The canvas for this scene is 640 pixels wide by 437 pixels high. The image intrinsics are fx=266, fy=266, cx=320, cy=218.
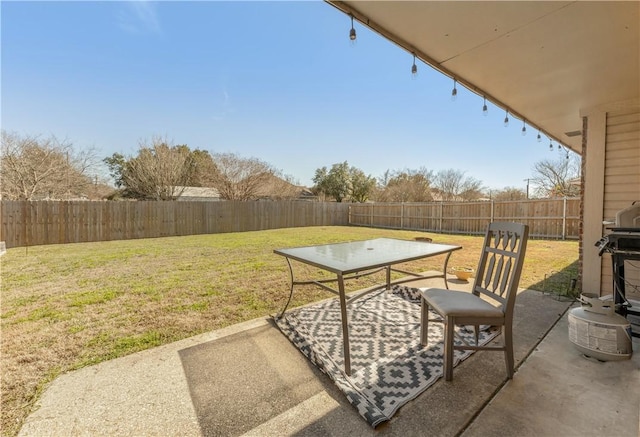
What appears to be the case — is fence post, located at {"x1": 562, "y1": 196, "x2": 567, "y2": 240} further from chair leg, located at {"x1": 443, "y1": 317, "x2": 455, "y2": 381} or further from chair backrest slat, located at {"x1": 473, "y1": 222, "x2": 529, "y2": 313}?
chair leg, located at {"x1": 443, "y1": 317, "x2": 455, "y2": 381}

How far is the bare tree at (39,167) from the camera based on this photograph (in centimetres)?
927

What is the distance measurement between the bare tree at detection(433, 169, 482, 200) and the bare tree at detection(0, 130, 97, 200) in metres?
22.6

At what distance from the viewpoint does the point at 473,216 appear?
37.4 feet

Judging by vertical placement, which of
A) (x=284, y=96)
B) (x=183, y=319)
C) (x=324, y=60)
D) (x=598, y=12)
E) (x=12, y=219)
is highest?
(x=284, y=96)

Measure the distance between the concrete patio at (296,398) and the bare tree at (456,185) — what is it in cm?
2086

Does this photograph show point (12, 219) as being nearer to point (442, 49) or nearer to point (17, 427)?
point (17, 427)

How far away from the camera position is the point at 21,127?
9461mm

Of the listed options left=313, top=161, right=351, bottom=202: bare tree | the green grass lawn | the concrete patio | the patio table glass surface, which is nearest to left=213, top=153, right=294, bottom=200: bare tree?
left=313, top=161, right=351, bottom=202: bare tree

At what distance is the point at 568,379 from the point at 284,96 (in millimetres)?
11777

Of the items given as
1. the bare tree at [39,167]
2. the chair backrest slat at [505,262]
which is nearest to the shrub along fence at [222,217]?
the bare tree at [39,167]

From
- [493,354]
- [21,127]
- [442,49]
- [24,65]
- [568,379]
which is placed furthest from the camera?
[21,127]

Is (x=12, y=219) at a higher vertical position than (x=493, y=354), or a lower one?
higher


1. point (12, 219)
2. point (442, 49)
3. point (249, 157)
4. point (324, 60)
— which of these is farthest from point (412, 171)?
point (12, 219)

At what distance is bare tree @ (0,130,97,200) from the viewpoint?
9.27 m
